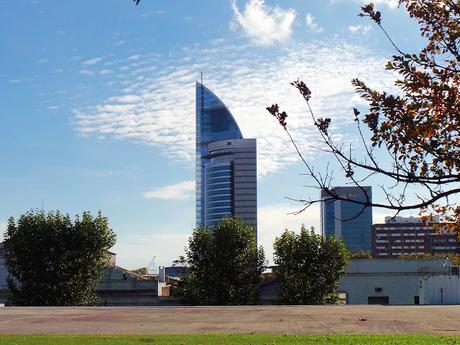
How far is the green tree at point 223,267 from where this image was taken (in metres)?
52.0

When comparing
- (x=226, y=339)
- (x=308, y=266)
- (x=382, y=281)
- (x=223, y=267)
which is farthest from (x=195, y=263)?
(x=226, y=339)

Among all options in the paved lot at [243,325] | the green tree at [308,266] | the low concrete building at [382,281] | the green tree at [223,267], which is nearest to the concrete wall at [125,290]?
the green tree at [223,267]

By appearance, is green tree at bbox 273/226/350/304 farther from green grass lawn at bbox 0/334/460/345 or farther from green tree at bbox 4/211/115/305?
green grass lawn at bbox 0/334/460/345

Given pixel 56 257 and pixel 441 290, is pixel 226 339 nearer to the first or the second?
pixel 56 257

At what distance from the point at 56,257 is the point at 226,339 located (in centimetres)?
3836

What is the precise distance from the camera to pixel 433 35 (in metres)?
8.66

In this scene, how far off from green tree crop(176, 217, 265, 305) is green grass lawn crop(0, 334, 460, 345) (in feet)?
113

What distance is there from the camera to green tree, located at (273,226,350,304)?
5175 cm

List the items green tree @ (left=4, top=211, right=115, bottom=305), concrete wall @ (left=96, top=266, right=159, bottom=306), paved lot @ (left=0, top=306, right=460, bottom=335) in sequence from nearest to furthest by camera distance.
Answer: paved lot @ (left=0, top=306, right=460, bottom=335) → green tree @ (left=4, top=211, right=115, bottom=305) → concrete wall @ (left=96, top=266, right=159, bottom=306)

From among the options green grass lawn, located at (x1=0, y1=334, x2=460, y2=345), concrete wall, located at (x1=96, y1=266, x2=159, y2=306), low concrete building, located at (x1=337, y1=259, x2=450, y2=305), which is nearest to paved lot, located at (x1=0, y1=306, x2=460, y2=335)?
green grass lawn, located at (x1=0, y1=334, x2=460, y2=345)

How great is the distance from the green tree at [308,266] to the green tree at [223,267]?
2239 mm

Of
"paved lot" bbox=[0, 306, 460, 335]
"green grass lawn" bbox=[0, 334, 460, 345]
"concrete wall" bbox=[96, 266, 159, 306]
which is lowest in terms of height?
"concrete wall" bbox=[96, 266, 159, 306]

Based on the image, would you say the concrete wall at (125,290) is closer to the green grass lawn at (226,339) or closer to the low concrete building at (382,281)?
the low concrete building at (382,281)

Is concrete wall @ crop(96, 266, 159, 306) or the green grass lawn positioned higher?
the green grass lawn
